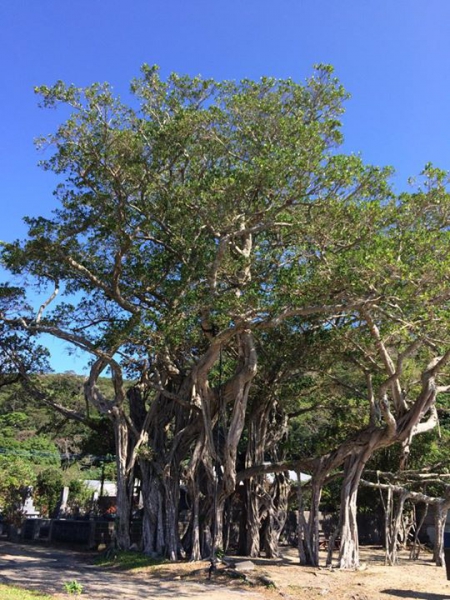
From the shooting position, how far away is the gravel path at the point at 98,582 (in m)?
8.25

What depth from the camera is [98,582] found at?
366 inches

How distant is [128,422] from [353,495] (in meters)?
5.53

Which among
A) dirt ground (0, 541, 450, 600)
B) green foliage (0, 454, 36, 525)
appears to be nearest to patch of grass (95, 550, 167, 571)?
dirt ground (0, 541, 450, 600)

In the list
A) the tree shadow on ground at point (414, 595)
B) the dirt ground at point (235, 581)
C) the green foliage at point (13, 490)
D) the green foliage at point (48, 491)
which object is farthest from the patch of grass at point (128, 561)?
the green foliage at point (48, 491)

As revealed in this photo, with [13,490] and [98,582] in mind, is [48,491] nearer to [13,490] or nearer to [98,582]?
[13,490]

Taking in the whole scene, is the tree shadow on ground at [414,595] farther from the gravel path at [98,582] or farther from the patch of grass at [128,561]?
the patch of grass at [128,561]

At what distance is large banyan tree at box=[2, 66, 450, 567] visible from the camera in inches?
389

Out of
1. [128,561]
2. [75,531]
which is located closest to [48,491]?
[75,531]

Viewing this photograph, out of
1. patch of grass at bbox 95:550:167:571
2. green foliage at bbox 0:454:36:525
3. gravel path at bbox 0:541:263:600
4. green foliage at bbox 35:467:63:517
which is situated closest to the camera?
gravel path at bbox 0:541:263:600

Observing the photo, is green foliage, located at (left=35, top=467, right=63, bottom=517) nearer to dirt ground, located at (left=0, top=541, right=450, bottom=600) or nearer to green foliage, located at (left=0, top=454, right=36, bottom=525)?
green foliage, located at (left=0, top=454, right=36, bottom=525)

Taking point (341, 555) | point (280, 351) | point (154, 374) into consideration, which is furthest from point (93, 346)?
point (341, 555)

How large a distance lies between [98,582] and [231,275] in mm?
6163

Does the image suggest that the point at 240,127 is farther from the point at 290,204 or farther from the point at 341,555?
the point at 341,555

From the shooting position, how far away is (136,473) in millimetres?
14523
